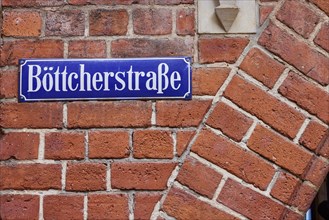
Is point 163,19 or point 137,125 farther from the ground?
point 163,19

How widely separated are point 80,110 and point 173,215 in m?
0.42

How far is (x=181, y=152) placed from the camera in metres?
1.57

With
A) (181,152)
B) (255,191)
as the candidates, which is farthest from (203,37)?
(255,191)

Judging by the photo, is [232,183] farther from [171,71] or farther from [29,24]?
[29,24]

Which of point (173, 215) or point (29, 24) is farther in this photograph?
point (29, 24)

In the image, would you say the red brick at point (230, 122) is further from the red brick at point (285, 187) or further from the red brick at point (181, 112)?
the red brick at point (285, 187)

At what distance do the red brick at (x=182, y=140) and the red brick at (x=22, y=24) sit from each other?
0.55m

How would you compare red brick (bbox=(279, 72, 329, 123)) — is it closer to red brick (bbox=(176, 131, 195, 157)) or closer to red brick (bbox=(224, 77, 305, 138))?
red brick (bbox=(224, 77, 305, 138))

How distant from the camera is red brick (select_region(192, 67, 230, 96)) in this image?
1604mm

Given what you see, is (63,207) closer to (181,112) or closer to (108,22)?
(181,112)

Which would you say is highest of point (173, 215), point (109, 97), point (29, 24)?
point (29, 24)

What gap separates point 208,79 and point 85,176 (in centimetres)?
48

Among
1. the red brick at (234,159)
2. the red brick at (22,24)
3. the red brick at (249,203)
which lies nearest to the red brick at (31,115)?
the red brick at (22,24)

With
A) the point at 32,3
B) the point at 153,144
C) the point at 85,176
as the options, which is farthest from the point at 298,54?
the point at 32,3
